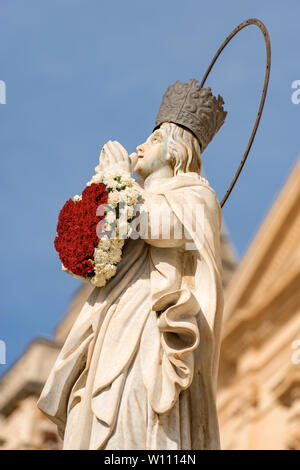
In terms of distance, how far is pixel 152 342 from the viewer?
4.24 m

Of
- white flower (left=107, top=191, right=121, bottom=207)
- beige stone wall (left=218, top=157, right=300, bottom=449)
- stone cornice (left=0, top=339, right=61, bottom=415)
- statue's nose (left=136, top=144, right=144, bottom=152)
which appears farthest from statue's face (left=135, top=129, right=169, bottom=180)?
stone cornice (left=0, top=339, right=61, bottom=415)

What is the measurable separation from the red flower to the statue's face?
1.70 ft

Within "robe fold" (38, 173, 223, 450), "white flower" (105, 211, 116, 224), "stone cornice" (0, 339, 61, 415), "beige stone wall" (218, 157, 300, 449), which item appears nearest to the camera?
"robe fold" (38, 173, 223, 450)

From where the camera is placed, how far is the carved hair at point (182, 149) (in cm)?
490

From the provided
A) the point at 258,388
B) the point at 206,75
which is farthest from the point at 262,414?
the point at 206,75

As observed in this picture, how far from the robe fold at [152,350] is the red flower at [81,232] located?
0.18 metres

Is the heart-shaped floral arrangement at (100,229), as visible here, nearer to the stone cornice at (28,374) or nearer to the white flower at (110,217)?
the white flower at (110,217)

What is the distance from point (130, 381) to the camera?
162 inches

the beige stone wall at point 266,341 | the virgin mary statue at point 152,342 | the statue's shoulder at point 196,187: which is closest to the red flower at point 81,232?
the virgin mary statue at point 152,342

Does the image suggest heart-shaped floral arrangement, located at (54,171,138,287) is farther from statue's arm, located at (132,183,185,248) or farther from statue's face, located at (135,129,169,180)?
statue's face, located at (135,129,169,180)

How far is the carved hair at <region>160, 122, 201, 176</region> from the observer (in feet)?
16.1

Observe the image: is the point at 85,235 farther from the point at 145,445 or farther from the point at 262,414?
the point at 262,414

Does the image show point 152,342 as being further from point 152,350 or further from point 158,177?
point 158,177

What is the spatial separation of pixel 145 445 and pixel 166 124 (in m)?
1.82
